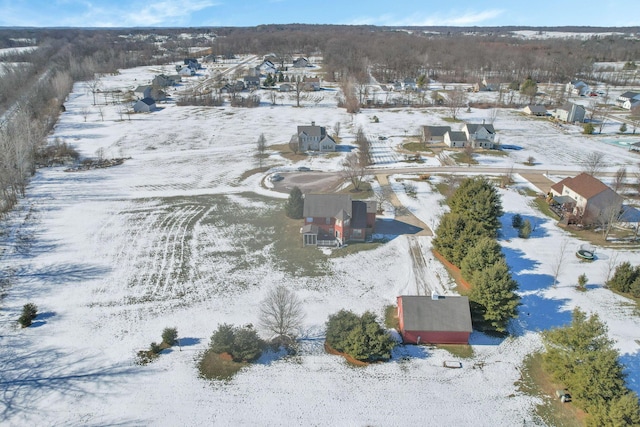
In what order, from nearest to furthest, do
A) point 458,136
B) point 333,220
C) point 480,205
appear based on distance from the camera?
point 480,205 → point 333,220 → point 458,136

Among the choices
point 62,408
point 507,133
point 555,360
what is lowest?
point 62,408

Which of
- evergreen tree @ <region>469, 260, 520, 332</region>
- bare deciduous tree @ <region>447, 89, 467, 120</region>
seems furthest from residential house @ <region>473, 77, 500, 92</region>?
evergreen tree @ <region>469, 260, 520, 332</region>

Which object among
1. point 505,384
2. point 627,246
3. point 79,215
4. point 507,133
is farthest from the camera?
point 507,133

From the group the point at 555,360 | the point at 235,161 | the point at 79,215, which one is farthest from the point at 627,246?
the point at 79,215

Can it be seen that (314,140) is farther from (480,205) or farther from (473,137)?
(480,205)

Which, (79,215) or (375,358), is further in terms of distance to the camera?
(79,215)

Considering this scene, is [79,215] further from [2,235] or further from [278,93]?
[278,93]

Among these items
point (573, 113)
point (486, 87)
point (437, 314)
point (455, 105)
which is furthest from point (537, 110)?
point (437, 314)

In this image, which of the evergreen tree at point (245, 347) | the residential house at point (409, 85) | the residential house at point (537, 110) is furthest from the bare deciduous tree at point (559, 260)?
the residential house at point (409, 85)
